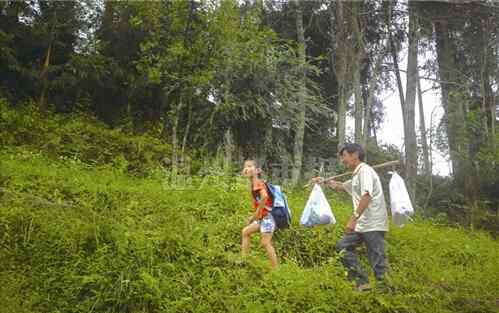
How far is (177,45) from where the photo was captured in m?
10.3

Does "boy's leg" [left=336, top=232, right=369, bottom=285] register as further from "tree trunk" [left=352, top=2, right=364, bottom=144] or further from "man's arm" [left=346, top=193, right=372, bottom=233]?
"tree trunk" [left=352, top=2, right=364, bottom=144]

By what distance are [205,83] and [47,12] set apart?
5.09m

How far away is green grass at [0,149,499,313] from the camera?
14.6 feet

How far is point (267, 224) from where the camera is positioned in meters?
5.61

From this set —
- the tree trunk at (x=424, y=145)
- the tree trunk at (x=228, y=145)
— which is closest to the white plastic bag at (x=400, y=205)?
the tree trunk at (x=228, y=145)

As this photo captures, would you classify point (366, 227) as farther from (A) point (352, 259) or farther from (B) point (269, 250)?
(B) point (269, 250)

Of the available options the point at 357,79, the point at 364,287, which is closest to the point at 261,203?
the point at 364,287

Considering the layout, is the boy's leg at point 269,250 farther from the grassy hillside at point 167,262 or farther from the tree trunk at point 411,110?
the tree trunk at point 411,110

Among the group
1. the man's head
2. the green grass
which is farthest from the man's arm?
the green grass

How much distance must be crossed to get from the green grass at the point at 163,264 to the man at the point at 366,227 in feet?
0.63

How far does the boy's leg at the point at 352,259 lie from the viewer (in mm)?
5020

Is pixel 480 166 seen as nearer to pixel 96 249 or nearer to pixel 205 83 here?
pixel 205 83

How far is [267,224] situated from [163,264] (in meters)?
1.43

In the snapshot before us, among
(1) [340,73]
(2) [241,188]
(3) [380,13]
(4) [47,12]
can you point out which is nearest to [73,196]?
(2) [241,188]
